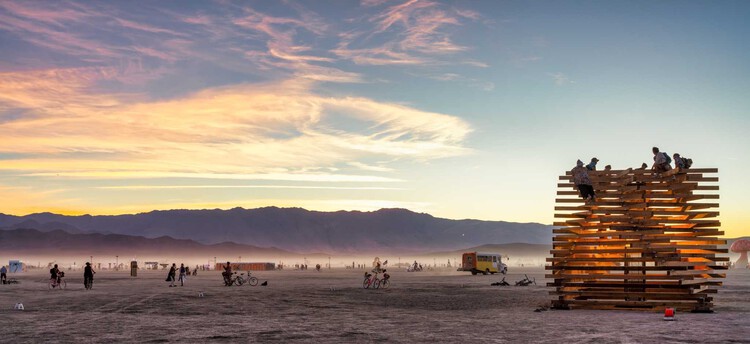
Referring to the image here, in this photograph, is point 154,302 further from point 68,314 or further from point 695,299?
point 695,299

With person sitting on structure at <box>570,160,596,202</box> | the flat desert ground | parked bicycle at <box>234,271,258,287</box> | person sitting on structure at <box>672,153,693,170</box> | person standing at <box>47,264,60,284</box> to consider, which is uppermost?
person sitting on structure at <box>672,153,693,170</box>

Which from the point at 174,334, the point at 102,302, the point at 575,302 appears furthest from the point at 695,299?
the point at 102,302

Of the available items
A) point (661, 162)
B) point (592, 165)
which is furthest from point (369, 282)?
point (661, 162)

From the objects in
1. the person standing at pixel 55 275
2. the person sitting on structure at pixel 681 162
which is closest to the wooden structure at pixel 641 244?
the person sitting on structure at pixel 681 162

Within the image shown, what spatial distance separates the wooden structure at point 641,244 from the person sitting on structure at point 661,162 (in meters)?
0.28

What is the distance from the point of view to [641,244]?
30.3m

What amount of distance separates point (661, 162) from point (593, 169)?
2899 mm

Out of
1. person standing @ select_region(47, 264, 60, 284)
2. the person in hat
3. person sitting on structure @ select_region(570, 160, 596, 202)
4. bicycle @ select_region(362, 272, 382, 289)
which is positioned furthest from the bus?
person sitting on structure @ select_region(570, 160, 596, 202)

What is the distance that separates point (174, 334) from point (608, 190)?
19.5 metres

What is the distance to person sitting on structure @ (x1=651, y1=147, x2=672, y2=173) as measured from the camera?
3109cm

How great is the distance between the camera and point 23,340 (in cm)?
2070

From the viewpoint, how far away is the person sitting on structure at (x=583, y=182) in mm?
31562

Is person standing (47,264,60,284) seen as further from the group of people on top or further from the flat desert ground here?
the group of people on top

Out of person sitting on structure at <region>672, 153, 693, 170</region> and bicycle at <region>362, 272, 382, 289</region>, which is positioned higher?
person sitting on structure at <region>672, 153, 693, 170</region>
